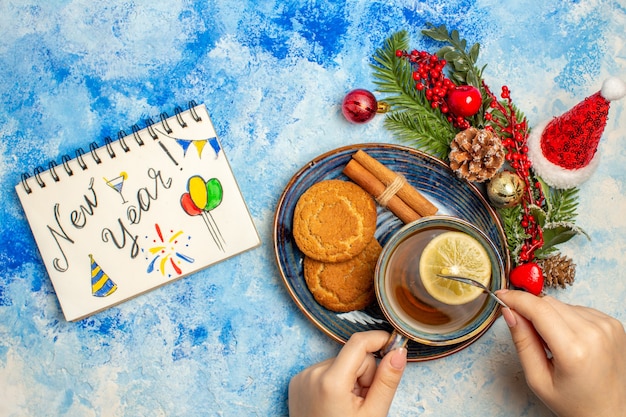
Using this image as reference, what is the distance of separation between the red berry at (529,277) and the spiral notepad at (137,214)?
0.66m

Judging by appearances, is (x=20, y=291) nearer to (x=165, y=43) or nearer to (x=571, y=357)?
(x=165, y=43)

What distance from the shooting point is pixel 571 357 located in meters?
1.07

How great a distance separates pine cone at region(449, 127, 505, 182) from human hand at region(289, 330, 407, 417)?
0.42m

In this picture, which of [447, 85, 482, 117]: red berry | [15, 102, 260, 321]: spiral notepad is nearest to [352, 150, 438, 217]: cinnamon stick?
[447, 85, 482, 117]: red berry

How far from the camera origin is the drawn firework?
135cm

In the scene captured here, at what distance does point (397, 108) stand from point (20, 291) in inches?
41.9

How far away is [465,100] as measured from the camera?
49.8 inches

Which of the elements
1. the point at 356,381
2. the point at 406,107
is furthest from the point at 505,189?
the point at 356,381

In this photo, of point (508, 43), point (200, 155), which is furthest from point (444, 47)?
point (200, 155)

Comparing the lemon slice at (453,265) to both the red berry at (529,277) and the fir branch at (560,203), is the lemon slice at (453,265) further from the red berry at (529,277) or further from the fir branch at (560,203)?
the fir branch at (560,203)

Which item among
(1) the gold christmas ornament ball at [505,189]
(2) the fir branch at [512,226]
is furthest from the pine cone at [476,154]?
(2) the fir branch at [512,226]

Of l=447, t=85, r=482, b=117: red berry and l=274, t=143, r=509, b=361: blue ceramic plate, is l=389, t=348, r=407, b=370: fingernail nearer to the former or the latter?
l=274, t=143, r=509, b=361: blue ceramic plate

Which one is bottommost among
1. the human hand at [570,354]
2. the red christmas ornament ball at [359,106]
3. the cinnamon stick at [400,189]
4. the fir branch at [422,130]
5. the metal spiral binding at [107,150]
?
the human hand at [570,354]

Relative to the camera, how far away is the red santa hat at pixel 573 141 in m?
1.15
